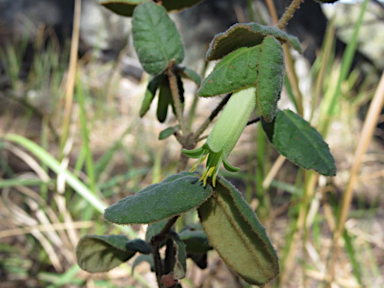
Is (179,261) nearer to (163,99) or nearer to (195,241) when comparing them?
(195,241)

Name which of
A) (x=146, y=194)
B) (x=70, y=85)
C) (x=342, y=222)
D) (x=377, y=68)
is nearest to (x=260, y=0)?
(x=377, y=68)

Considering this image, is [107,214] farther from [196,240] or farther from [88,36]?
[88,36]

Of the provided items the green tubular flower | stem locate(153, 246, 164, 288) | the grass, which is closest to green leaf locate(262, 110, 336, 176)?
the green tubular flower

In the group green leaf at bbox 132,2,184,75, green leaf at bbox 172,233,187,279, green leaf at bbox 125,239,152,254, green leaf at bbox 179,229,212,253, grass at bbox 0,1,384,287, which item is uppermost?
green leaf at bbox 132,2,184,75

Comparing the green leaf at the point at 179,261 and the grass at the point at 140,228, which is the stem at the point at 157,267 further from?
the grass at the point at 140,228

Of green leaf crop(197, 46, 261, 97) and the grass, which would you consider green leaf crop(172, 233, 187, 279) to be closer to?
green leaf crop(197, 46, 261, 97)

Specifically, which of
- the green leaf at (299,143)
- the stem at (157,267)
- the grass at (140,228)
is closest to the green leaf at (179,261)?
the stem at (157,267)
